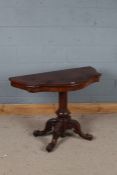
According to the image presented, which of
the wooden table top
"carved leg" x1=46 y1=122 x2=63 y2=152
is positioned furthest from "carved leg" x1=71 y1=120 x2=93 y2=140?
the wooden table top

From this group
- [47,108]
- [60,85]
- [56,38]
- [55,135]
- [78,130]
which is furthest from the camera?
[47,108]

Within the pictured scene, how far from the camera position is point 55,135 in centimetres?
252

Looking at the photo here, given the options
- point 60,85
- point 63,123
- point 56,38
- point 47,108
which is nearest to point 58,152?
point 63,123

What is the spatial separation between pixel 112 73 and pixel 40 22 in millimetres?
845

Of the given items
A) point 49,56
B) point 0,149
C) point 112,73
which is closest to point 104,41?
point 112,73

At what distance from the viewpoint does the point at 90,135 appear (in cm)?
266

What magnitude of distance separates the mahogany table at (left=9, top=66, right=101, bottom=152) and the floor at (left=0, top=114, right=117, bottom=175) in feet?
0.23

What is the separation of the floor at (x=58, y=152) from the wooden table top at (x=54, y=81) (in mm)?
487

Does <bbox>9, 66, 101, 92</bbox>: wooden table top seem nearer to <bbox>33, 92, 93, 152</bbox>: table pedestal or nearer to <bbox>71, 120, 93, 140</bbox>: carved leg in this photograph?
<bbox>33, 92, 93, 152</bbox>: table pedestal

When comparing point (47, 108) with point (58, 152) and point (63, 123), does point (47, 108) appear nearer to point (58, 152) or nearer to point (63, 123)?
point (63, 123)

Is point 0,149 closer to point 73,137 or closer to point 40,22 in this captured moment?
point 73,137

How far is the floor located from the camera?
2.18 meters

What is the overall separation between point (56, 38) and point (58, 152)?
1.11m

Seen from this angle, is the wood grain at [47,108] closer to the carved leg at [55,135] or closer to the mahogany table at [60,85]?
the mahogany table at [60,85]
